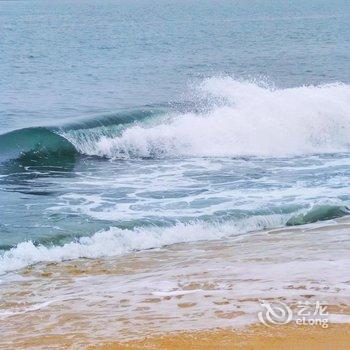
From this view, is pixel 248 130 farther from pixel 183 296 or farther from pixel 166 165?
pixel 183 296

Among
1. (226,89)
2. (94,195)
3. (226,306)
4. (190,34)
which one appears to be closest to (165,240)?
(94,195)

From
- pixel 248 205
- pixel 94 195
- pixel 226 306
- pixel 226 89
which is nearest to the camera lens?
pixel 226 306

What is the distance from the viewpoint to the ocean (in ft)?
44.6

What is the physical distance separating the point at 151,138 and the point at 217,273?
13174 millimetres

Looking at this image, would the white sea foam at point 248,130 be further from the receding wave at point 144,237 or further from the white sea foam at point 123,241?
the white sea foam at point 123,241

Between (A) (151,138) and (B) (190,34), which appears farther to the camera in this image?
(B) (190,34)

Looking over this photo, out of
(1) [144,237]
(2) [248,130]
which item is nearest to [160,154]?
(2) [248,130]

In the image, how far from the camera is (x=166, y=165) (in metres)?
21.2

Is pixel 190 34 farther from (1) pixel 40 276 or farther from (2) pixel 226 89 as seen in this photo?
(1) pixel 40 276

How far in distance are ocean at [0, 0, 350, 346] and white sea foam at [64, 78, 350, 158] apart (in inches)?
2.2

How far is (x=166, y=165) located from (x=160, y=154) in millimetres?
1728

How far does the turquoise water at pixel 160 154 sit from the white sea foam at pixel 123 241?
32mm

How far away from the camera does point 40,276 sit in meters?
12.0

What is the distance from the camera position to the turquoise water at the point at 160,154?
49.1ft
